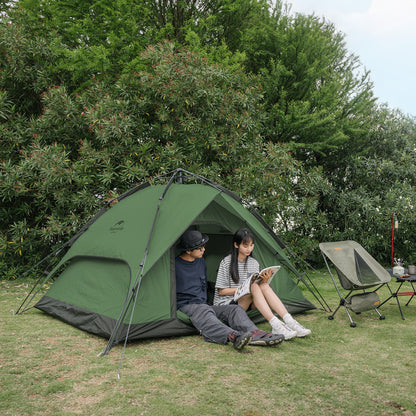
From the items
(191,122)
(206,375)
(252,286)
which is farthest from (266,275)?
(191,122)

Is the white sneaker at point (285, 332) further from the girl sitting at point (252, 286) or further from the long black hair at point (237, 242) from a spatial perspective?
the long black hair at point (237, 242)

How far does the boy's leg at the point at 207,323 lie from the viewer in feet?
12.3

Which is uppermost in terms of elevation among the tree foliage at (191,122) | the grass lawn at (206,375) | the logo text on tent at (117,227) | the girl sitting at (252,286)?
the tree foliage at (191,122)

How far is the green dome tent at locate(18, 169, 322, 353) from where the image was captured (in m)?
3.85

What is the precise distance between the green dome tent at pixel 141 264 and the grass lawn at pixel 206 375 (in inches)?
7.8

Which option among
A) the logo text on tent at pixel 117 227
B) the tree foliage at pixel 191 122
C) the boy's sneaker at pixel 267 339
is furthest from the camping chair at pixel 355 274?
the tree foliage at pixel 191 122

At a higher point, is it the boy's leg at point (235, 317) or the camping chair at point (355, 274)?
the camping chair at point (355, 274)

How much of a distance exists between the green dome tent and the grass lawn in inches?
7.8

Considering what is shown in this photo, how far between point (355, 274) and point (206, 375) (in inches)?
97.1

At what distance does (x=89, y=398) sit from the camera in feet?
8.54

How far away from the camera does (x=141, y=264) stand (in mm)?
3783

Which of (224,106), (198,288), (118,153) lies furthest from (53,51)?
(198,288)

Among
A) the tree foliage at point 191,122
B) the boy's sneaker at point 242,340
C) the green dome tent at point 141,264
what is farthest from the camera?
the tree foliage at point 191,122

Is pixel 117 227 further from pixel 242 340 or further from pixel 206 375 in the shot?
pixel 206 375
